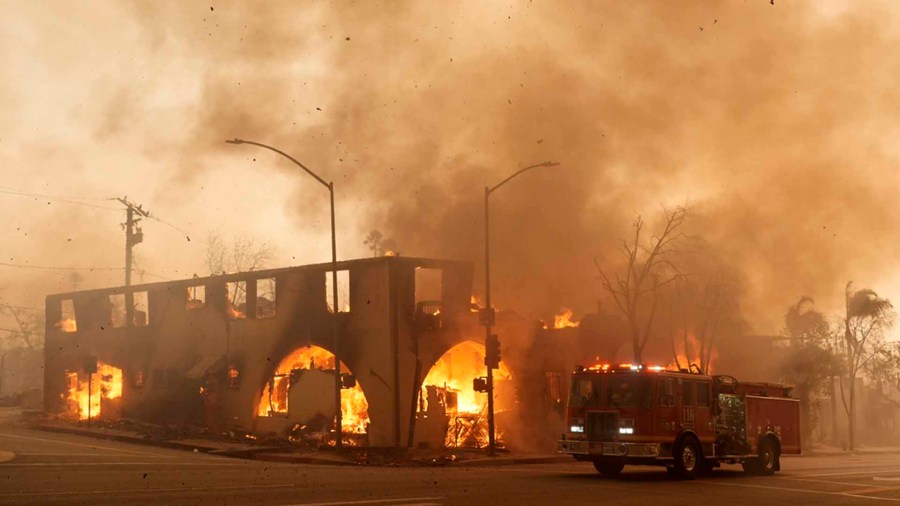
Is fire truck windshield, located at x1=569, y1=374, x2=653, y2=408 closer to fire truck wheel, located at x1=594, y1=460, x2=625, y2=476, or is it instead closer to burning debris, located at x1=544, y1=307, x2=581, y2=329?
fire truck wheel, located at x1=594, y1=460, x2=625, y2=476

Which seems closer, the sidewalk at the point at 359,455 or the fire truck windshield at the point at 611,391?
the fire truck windshield at the point at 611,391

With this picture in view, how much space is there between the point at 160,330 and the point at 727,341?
29804 millimetres

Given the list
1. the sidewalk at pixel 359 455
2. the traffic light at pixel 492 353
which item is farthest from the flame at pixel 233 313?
the traffic light at pixel 492 353

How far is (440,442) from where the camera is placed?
35.8m

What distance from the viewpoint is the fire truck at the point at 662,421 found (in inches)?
765

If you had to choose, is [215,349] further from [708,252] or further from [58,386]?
[708,252]

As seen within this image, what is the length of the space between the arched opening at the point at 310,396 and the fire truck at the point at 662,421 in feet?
60.5

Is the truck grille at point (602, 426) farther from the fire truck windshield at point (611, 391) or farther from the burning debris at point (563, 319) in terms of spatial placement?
the burning debris at point (563, 319)

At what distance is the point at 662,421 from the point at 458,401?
803 inches

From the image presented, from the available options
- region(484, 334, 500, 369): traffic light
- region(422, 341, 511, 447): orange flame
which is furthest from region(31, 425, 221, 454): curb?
region(484, 334, 500, 369): traffic light

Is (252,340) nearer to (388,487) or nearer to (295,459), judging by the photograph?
(295,459)

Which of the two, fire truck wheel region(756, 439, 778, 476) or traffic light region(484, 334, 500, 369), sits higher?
traffic light region(484, 334, 500, 369)

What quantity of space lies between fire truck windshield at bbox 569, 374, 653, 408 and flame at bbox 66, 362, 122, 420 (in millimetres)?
35863

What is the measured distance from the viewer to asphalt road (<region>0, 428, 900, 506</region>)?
14.1 metres
